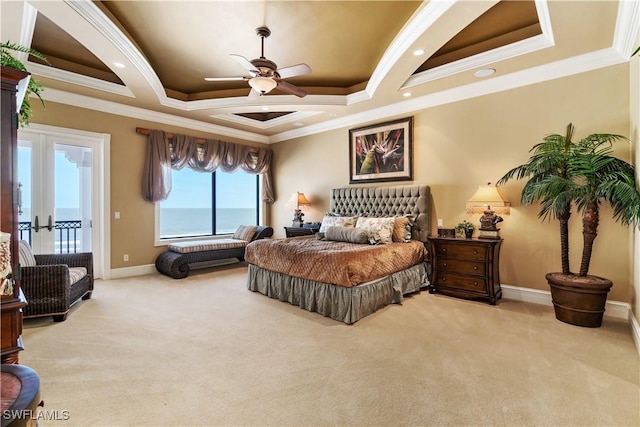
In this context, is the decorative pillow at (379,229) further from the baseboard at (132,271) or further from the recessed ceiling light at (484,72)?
the baseboard at (132,271)

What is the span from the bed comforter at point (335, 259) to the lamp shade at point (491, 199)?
1030 millimetres

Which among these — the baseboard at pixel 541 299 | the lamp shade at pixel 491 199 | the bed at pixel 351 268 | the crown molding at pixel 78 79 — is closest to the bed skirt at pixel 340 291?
the bed at pixel 351 268

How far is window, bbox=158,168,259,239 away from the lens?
6057 mm

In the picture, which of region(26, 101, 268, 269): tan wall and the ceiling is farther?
region(26, 101, 268, 269): tan wall

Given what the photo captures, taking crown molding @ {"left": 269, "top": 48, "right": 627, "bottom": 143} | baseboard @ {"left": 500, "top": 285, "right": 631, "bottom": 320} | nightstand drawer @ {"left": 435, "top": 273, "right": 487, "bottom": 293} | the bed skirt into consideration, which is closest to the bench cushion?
the bed skirt

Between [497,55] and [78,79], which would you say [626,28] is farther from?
[78,79]

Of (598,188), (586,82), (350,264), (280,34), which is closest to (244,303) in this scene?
(350,264)

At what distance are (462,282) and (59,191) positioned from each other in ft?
20.1

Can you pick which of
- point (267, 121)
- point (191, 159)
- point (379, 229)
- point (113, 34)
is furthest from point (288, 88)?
point (191, 159)

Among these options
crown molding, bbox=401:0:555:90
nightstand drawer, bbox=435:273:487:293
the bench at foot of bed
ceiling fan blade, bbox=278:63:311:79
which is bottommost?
nightstand drawer, bbox=435:273:487:293

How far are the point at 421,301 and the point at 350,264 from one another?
1375 mm

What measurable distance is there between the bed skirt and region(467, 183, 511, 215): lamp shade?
1233 millimetres

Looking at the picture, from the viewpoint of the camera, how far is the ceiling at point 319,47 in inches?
112

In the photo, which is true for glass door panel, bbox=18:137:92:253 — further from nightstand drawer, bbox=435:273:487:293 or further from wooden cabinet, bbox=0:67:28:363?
nightstand drawer, bbox=435:273:487:293
